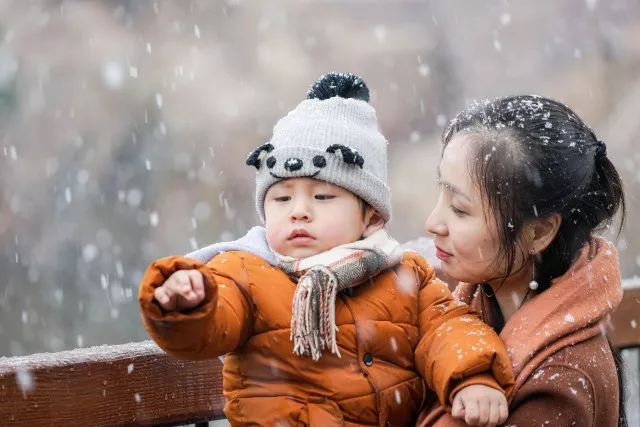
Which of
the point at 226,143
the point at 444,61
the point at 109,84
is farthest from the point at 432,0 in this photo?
the point at 109,84

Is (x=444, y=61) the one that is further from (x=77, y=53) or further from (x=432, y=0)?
(x=77, y=53)

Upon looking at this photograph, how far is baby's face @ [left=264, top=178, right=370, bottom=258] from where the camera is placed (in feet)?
6.36

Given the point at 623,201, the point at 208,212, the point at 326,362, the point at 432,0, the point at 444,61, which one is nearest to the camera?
the point at 326,362

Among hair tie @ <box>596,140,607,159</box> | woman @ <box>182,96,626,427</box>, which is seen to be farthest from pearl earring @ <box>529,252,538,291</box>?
hair tie @ <box>596,140,607,159</box>

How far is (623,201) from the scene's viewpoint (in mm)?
2004

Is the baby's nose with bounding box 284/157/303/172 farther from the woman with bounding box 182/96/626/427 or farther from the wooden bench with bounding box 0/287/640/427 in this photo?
the wooden bench with bounding box 0/287/640/427

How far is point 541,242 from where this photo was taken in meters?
1.92

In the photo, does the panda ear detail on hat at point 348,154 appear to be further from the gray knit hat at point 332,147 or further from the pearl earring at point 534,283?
the pearl earring at point 534,283

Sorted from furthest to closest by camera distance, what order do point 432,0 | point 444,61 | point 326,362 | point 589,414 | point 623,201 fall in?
point 432,0
point 444,61
point 623,201
point 326,362
point 589,414

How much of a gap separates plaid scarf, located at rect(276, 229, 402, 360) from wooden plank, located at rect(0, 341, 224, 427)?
407 millimetres

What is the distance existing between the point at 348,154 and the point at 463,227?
325 mm

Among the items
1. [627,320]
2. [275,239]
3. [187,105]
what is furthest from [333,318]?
[187,105]

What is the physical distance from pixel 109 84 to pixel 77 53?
712 mm

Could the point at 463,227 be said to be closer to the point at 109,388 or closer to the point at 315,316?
the point at 315,316
